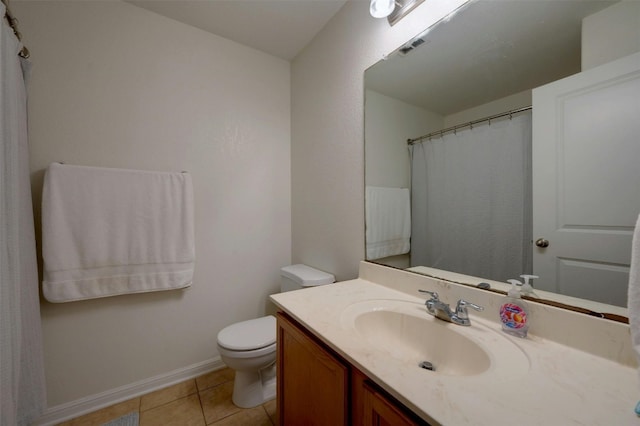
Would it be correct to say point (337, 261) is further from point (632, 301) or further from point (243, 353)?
point (632, 301)

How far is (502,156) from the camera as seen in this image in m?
0.86

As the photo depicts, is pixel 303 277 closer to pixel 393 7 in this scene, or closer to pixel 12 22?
pixel 393 7

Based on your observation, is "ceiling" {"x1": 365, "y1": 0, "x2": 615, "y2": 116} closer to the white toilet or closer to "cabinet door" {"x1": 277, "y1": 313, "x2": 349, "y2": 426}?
"cabinet door" {"x1": 277, "y1": 313, "x2": 349, "y2": 426}

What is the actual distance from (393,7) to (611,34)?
0.80 meters

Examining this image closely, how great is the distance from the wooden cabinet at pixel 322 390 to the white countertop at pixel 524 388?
0.17ft

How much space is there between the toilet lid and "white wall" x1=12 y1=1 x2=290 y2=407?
36 cm

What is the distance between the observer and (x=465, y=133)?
3.20 ft

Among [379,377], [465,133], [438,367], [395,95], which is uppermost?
[395,95]

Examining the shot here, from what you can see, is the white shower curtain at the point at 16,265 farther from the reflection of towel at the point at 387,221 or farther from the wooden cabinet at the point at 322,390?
the reflection of towel at the point at 387,221

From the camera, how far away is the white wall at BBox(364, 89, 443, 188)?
3.84 ft

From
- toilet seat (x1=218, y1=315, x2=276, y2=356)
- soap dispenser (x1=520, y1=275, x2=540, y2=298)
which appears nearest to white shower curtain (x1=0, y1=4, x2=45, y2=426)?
→ toilet seat (x1=218, y1=315, x2=276, y2=356)

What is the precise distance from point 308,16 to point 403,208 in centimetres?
138

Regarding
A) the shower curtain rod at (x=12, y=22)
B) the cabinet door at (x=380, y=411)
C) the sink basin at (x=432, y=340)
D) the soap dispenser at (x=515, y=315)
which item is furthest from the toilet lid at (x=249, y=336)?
the shower curtain rod at (x=12, y=22)

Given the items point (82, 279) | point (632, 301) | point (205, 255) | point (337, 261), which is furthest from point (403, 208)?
point (82, 279)
